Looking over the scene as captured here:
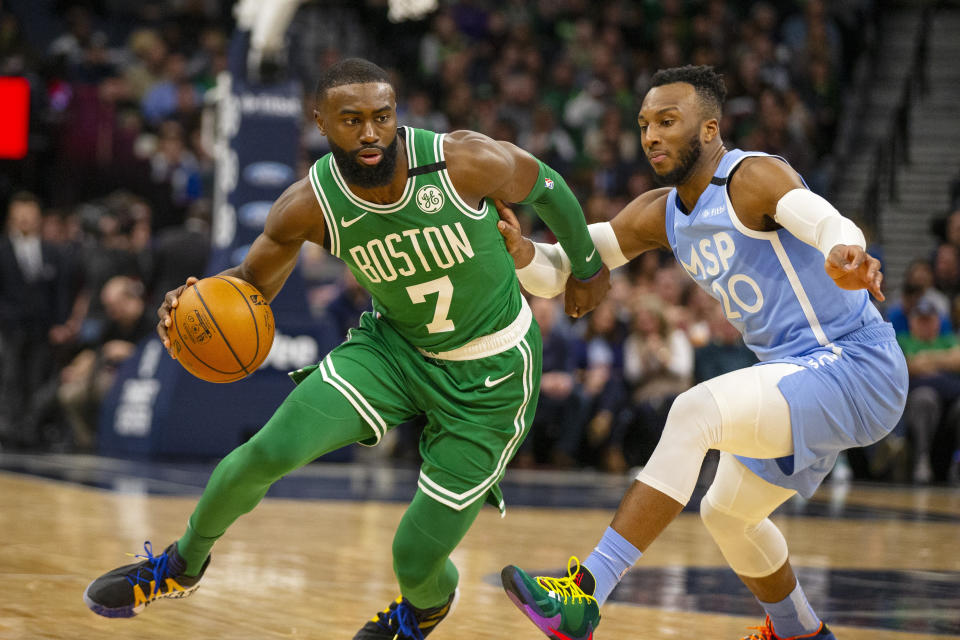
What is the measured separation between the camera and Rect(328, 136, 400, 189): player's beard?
12.4 feet

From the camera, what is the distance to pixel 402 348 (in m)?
4.02

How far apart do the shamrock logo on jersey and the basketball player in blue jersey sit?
0.34 meters

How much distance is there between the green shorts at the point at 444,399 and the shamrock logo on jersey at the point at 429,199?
1.41 ft

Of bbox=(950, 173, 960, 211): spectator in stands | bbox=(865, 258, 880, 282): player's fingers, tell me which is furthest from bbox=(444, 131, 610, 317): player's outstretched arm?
bbox=(950, 173, 960, 211): spectator in stands

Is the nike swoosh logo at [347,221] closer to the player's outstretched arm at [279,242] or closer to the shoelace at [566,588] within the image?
the player's outstretched arm at [279,242]

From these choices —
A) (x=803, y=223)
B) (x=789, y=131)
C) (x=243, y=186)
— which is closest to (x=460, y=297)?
(x=803, y=223)

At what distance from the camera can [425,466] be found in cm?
391

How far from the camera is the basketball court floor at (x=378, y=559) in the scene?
4.29 m

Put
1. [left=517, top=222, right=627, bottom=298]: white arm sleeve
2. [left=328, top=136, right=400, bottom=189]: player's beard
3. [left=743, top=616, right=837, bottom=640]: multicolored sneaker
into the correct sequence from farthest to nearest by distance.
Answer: [left=517, top=222, right=627, bottom=298]: white arm sleeve < [left=743, top=616, right=837, bottom=640]: multicolored sneaker < [left=328, top=136, right=400, bottom=189]: player's beard

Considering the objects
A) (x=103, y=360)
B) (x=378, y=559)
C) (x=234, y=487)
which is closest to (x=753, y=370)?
(x=234, y=487)

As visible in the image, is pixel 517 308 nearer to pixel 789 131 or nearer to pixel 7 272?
pixel 7 272

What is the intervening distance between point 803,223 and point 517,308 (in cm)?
97

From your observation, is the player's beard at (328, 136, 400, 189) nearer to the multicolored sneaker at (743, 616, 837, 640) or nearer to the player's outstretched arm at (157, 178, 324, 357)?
the player's outstretched arm at (157, 178, 324, 357)

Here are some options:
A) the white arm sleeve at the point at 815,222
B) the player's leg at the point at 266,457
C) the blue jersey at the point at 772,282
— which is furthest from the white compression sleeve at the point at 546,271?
the white arm sleeve at the point at 815,222
